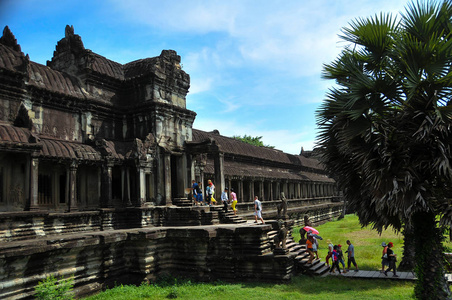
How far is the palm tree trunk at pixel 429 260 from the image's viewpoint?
851 centimetres

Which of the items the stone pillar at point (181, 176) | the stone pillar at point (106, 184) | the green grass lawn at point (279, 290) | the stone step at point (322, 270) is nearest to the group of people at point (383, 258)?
the stone step at point (322, 270)

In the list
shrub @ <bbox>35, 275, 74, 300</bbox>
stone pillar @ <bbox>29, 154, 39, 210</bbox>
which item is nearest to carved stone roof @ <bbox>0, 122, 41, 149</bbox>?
stone pillar @ <bbox>29, 154, 39, 210</bbox>

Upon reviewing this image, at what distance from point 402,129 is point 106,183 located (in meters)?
10.8

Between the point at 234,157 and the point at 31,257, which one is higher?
the point at 234,157

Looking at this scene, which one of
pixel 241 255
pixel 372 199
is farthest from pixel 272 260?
pixel 372 199

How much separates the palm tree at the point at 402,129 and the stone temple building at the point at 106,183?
4.25 metres

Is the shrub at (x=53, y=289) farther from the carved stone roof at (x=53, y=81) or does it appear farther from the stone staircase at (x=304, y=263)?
the carved stone roof at (x=53, y=81)

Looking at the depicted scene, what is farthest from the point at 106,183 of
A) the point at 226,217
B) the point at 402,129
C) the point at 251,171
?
the point at 251,171

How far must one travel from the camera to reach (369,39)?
923 centimetres

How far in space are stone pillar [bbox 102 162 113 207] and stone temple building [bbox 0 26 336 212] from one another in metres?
0.04

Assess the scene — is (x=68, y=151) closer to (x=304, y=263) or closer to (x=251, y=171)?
(x=304, y=263)

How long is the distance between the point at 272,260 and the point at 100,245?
5.56 metres

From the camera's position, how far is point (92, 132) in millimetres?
15266

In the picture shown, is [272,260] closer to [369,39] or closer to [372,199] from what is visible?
[372,199]
